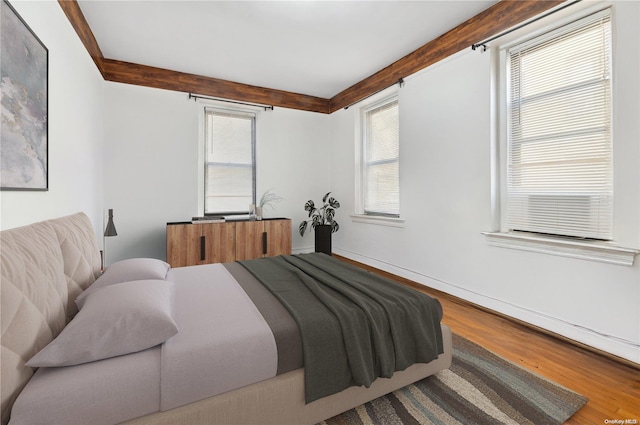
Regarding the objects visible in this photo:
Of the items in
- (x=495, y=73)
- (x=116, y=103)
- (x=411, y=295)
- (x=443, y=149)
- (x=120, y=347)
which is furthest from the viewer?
(x=116, y=103)

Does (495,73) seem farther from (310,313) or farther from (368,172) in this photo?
(310,313)

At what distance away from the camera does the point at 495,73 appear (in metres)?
2.79

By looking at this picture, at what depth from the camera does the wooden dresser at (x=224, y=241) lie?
3.83 meters

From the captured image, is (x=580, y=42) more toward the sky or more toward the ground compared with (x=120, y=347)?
more toward the sky

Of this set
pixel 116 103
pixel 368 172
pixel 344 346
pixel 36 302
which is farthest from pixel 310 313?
pixel 116 103

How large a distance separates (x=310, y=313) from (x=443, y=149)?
104 inches

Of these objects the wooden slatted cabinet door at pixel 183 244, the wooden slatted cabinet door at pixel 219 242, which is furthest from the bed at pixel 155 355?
the wooden slatted cabinet door at pixel 219 242

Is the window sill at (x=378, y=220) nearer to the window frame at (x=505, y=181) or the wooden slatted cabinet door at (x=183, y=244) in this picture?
the window frame at (x=505, y=181)

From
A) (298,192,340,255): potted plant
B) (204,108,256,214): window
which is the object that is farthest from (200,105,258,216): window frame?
(298,192,340,255): potted plant

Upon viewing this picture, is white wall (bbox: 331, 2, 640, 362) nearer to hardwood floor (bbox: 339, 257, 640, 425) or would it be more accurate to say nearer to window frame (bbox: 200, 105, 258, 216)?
hardwood floor (bbox: 339, 257, 640, 425)

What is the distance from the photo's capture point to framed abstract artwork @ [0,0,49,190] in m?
1.45

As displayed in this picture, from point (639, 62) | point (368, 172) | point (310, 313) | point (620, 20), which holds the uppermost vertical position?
point (620, 20)

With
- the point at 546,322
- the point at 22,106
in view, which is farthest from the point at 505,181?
the point at 22,106

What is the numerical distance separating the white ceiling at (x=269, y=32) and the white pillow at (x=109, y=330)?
2.76 metres
